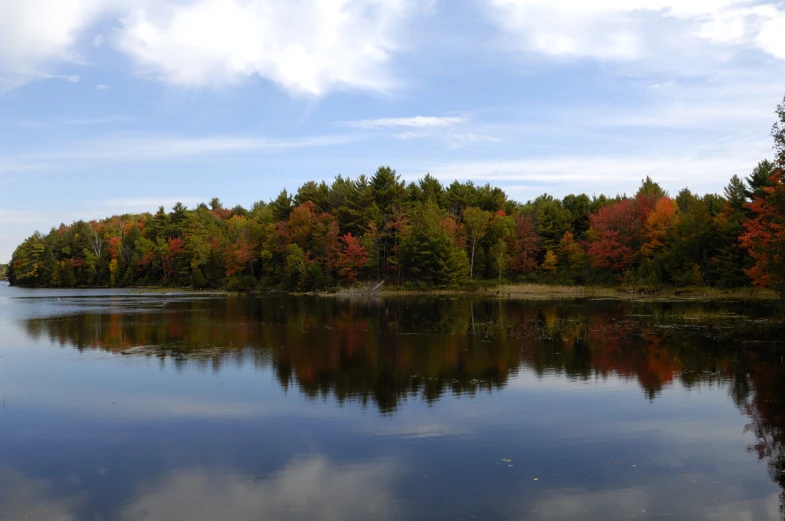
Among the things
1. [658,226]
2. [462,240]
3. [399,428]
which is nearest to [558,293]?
[658,226]

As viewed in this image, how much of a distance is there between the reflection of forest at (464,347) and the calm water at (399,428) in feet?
0.41

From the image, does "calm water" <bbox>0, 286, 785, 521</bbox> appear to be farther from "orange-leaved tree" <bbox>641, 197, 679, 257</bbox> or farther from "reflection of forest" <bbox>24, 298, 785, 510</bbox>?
"orange-leaved tree" <bbox>641, 197, 679, 257</bbox>

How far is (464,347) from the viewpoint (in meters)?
21.9

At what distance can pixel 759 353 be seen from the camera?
19672 mm

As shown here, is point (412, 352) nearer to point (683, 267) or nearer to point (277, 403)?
point (277, 403)

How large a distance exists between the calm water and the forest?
30.1 m

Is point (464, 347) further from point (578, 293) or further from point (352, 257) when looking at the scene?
point (352, 257)

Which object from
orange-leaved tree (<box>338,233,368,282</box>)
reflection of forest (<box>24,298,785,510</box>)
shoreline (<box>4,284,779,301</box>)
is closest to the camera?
reflection of forest (<box>24,298,785,510</box>)

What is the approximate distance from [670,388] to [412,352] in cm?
857

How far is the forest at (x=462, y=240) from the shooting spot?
169 feet

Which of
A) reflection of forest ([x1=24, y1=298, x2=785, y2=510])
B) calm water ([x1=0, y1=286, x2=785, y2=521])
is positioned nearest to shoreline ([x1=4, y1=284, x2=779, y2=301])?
reflection of forest ([x1=24, y1=298, x2=785, y2=510])

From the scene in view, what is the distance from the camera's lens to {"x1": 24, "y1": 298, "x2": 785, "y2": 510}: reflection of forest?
598 inches

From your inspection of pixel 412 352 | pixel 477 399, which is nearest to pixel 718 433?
pixel 477 399

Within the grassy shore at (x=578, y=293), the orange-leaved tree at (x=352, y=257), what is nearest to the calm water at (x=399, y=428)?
the grassy shore at (x=578, y=293)
